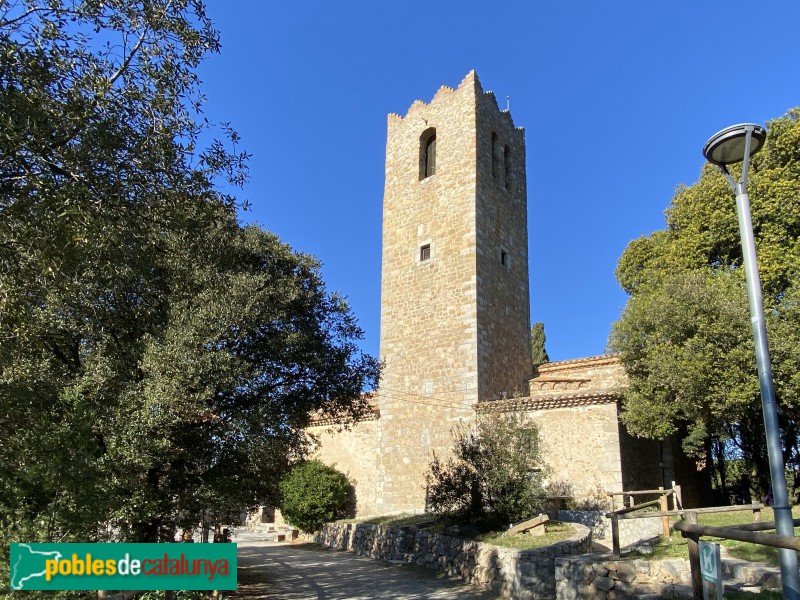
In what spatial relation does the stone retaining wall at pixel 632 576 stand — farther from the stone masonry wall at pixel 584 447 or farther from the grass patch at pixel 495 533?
the stone masonry wall at pixel 584 447

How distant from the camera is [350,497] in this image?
2423 centimetres

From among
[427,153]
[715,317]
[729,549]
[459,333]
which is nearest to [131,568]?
[729,549]

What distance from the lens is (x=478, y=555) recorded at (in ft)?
43.1

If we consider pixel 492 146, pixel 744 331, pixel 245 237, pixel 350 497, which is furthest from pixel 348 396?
pixel 492 146

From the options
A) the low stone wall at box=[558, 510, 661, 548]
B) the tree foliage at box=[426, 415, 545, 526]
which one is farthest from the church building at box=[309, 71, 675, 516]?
the tree foliage at box=[426, 415, 545, 526]

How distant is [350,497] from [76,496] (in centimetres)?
1855

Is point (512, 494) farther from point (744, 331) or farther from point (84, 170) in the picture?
point (84, 170)

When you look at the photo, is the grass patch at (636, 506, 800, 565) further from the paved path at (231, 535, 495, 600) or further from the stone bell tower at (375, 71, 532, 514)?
the stone bell tower at (375, 71, 532, 514)

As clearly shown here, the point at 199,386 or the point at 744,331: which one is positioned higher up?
the point at 744,331

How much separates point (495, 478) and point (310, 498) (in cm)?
1037

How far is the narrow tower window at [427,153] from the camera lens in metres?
24.4

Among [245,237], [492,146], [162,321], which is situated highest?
[492,146]

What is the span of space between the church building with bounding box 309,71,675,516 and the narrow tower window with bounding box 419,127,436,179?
0.06 meters

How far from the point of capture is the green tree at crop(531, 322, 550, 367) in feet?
100
